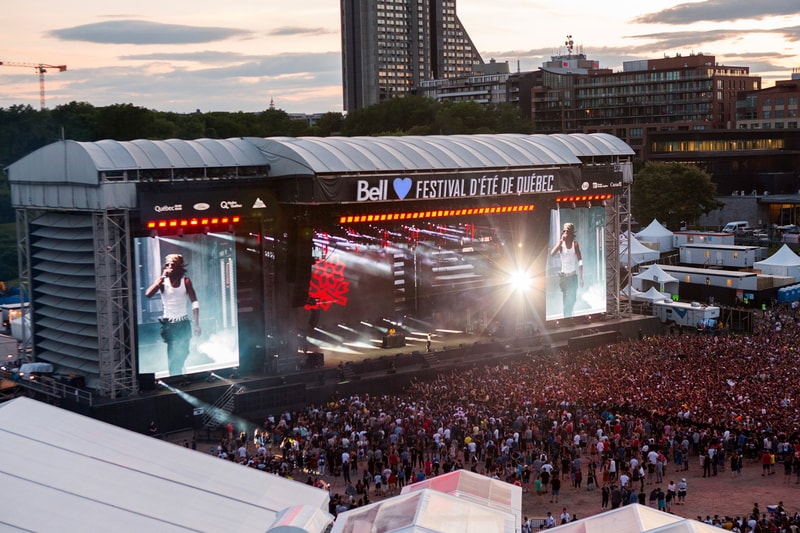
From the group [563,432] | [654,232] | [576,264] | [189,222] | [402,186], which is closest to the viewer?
[563,432]

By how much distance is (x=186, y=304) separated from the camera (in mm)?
32281

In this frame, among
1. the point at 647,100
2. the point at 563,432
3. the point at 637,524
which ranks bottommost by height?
the point at 563,432

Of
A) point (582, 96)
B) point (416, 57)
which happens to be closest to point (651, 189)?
point (582, 96)

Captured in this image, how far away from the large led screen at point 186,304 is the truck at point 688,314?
70.3 ft

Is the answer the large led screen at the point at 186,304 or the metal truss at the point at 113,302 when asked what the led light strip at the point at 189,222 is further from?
the metal truss at the point at 113,302

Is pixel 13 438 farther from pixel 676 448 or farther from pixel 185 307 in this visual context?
pixel 185 307

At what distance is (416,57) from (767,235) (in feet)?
423

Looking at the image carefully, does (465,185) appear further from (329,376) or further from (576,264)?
(329,376)

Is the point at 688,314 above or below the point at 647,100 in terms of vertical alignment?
below

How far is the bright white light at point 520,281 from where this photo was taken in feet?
135

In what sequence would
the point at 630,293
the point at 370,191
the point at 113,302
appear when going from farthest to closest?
the point at 630,293 → the point at 370,191 → the point at 113,302

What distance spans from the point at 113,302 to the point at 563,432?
47.7 ft

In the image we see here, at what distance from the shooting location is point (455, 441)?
25453 millimetres

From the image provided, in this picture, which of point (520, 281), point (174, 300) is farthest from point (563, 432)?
point (520, 281)
